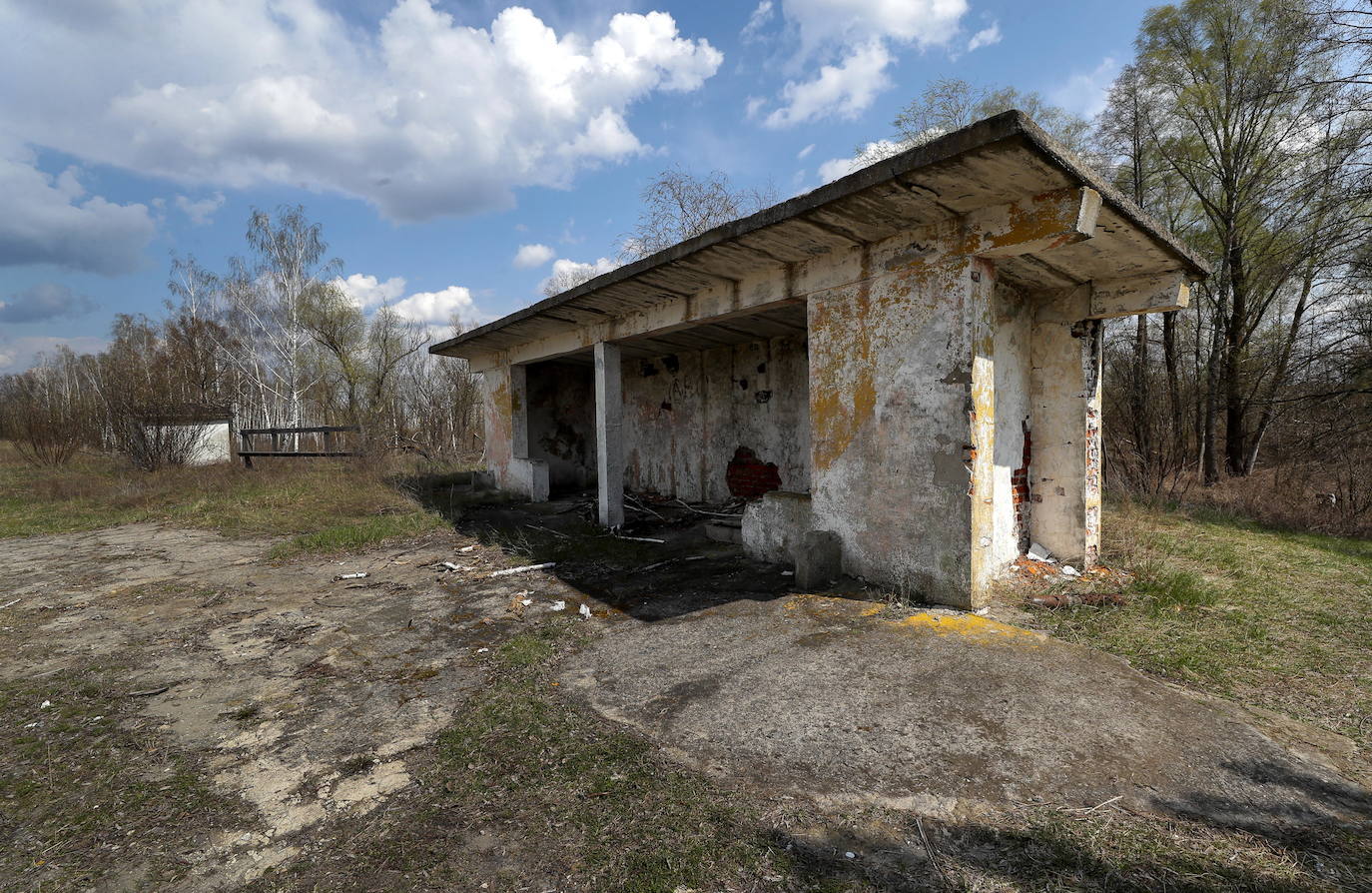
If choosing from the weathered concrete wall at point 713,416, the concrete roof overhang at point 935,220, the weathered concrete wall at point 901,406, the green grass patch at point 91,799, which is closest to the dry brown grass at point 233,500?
the weathered concrete wall at point 713,416

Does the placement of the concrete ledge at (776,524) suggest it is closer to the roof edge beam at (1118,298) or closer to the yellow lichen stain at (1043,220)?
the yellow lichen stain at (1043,220)

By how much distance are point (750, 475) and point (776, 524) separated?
3124 mm

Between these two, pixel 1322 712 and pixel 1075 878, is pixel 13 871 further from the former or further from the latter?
pixel 1322 712

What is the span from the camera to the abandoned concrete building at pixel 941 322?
3.91m

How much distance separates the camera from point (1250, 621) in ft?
14.0

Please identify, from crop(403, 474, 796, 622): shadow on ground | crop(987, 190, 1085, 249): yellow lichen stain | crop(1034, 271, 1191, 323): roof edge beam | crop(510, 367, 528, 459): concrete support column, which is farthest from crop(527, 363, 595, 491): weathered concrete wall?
crop(987, 190, 1085, 249): yellow lichen stain

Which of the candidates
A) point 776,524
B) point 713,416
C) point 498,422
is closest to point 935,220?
point 776,524

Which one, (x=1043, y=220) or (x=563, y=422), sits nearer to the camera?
(x=1043, y=220)

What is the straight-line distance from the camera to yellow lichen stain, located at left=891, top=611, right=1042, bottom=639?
397cm

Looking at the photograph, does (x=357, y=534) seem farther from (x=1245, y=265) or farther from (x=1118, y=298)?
(x=1245, y=265)

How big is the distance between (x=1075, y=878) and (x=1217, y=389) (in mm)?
14032

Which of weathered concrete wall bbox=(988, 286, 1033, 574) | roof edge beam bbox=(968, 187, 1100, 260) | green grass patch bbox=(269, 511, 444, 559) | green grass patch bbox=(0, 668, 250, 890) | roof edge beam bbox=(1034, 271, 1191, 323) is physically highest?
roof edge beam bbox=(968, 187, 1100, 260)

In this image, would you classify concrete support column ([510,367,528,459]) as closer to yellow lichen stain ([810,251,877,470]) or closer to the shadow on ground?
the shadow on ground

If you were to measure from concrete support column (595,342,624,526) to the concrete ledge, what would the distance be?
2.53 m
